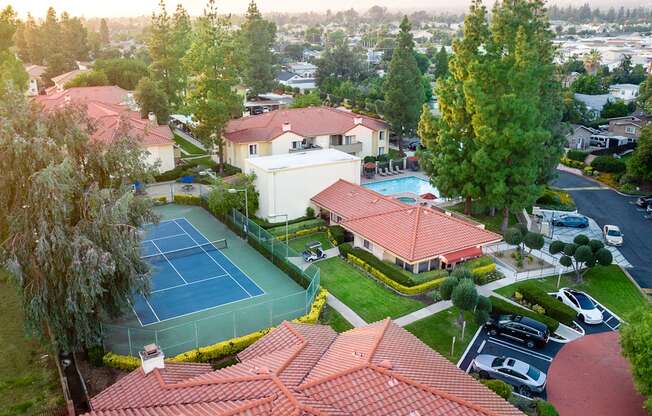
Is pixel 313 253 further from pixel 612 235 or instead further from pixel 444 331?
pixel 612 235

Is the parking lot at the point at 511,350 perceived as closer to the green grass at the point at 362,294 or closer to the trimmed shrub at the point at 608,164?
the green grass at the point at 362,294

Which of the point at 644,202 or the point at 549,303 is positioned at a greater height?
the point at 549,303

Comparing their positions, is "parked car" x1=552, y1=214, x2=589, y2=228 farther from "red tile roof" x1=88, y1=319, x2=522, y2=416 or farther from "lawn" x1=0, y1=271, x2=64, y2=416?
"lawn" x1=0, y1=271, x2=64, y2=416

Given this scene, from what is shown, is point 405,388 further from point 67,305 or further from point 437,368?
point 67,305

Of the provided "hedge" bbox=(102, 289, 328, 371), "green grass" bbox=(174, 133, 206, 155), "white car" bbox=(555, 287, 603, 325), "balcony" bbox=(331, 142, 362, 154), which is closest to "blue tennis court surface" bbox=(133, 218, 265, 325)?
"hedge" bbox=(102, 289, 328, 371)

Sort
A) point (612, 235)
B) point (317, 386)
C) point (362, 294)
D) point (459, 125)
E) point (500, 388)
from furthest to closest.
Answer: point (459, 125)
point (612, 235)
point (362, 294)
point (500, 388)
point (317, 386)

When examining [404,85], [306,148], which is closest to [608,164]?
[404,85]

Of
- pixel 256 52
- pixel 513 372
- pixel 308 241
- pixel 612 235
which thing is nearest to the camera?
pixel 513 372
